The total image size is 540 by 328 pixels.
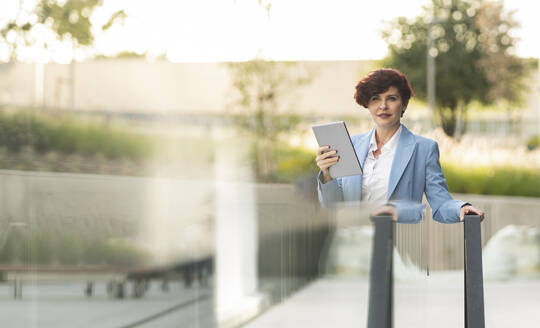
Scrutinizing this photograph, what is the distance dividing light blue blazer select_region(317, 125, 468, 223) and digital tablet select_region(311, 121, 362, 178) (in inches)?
1.8

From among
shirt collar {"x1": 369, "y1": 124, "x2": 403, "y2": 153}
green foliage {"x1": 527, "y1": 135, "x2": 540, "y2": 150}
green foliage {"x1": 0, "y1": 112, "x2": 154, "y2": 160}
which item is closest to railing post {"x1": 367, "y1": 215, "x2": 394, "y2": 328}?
shirt collar {"x1": 369, "y1": 124, "x2": 403, "y2": 153}

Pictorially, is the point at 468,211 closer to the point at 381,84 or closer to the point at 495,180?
the point at 381,84

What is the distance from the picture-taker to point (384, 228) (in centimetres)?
215

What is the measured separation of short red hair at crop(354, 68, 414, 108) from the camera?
1713 mm

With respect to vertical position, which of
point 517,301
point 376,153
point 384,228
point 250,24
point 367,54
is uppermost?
point 250,24

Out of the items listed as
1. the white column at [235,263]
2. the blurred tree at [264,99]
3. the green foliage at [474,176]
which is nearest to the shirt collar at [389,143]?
the white column at [235,263]

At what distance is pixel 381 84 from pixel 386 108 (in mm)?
60

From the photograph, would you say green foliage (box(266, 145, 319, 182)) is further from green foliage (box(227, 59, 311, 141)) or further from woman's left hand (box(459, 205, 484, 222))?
woman's left hand (box(459, 205, 484, 222))

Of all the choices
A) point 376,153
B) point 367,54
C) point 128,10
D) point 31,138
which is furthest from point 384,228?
point 128,10

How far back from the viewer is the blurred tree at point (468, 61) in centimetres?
993

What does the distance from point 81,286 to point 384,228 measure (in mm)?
2965

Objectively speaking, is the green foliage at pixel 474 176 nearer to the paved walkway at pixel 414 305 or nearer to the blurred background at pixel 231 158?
the blurred background at pixel 231 158

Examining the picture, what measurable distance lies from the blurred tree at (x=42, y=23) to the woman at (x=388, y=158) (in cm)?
482

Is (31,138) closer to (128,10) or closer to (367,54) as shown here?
(128,10)
